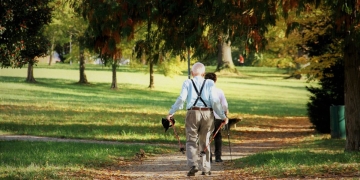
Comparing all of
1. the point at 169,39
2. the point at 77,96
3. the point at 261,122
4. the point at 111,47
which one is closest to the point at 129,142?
the point at 169,39

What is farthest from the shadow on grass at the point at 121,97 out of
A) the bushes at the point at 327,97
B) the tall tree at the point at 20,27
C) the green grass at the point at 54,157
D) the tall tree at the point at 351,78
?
the tall tree at the point at 351,78

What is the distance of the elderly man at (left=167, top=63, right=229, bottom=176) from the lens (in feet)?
40.3

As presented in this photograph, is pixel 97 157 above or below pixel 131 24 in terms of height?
below

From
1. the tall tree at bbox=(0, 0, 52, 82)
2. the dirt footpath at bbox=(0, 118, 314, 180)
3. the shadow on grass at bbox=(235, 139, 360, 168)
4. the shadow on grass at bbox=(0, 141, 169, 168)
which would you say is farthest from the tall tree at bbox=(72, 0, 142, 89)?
the tall tree at bbox=(0, 0, 52, 82)

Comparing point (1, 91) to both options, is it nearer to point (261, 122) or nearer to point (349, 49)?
point (261, 122)

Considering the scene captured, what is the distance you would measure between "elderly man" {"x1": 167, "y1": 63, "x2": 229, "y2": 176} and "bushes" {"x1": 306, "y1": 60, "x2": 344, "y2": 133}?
485 inches

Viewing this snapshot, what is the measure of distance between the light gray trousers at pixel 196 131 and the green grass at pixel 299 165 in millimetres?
1087

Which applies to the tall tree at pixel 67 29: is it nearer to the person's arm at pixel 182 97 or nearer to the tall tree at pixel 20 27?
the tall tree at pixel 20 27

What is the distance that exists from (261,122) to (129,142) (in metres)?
12.6

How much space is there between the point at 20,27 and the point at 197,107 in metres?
11.4

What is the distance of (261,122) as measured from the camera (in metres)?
33.1

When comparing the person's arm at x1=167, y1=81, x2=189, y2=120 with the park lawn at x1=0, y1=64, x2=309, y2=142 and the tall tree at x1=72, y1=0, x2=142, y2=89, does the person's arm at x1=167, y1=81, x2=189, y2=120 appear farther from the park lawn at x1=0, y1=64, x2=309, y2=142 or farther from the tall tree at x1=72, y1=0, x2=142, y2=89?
the park lawn at x1=0, y1=64, x2=309, y2=142

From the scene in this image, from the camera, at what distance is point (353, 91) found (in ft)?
54.4

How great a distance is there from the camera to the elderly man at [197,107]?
12.3m
